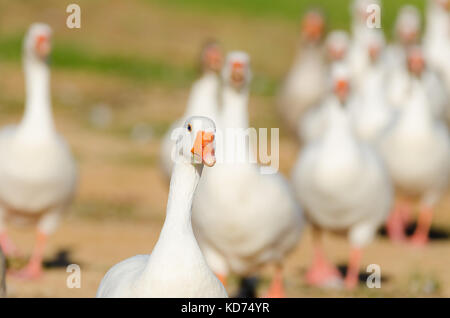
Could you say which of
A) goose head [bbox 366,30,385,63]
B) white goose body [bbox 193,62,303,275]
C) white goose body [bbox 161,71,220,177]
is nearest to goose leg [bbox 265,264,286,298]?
white goose body [bbox 193,62,303,275]

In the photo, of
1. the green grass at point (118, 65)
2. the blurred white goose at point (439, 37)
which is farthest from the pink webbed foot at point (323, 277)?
the green grass at point (118, 65)

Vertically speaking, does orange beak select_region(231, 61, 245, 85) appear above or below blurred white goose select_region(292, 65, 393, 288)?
above

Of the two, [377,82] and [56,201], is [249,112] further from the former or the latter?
[56,201]

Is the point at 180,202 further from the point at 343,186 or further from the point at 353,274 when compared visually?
the point at 353,274

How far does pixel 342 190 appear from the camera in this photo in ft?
33.3

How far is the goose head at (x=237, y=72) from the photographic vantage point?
9.51 m

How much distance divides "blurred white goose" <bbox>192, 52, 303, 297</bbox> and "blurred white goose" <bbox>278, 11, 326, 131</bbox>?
8.72m

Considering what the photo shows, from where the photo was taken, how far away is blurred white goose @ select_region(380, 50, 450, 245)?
12.7m

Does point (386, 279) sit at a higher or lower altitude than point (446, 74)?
lower

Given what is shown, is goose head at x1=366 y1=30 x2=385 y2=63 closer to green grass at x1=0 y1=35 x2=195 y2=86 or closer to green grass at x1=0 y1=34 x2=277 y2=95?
green grass at x1=0 y1=34 x2=277 y2=95
